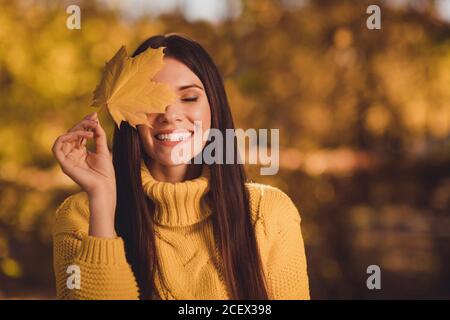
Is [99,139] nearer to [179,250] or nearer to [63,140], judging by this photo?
[63,140]

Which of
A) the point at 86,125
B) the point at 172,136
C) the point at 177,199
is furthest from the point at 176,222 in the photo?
the point at 86,125

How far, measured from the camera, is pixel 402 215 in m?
5.47

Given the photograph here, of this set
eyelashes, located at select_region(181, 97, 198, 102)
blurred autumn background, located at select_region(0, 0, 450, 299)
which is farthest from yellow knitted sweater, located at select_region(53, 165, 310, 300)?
blurred autumn background, located at select_region(0, 0, 450, 299)

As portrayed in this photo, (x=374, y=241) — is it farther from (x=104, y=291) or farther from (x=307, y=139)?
(x=104, y=291)

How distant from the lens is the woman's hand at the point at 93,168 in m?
1.56

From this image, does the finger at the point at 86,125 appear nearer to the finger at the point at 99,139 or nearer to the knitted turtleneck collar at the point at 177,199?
the finger at the point at 99,139

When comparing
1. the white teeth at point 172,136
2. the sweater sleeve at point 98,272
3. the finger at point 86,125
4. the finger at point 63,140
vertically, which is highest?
the finger at point 86,125

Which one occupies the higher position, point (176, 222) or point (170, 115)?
point (170, 115)

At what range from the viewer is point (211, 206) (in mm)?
1740

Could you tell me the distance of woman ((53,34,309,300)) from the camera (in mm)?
1601

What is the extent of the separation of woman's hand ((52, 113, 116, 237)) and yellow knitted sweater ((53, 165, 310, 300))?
0.05 m

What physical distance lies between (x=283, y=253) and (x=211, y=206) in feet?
0.76

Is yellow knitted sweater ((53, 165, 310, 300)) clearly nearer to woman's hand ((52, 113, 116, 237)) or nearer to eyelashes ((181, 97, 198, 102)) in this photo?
woman's hand ((52, 113, 116, 237))

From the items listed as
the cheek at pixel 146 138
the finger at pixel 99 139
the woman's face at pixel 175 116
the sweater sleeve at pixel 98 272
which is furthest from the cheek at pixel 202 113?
the sweater sleeve at pixel 98 272
